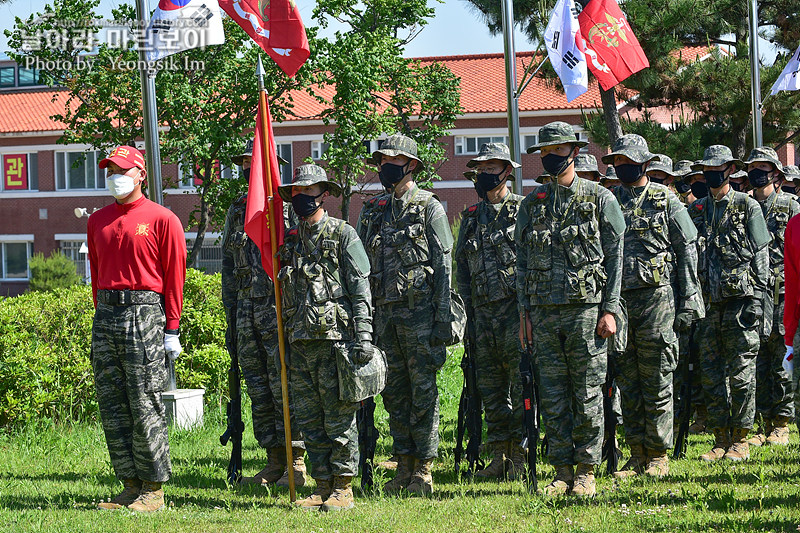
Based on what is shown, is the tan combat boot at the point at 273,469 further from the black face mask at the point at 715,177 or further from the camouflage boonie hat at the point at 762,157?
the camouflage boonie hat at the point at 762,157

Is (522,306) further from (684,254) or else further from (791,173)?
(791,173)

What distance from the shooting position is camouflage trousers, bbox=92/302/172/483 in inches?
278

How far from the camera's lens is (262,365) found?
27.0 ft

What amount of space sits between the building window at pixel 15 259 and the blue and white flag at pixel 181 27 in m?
35.5

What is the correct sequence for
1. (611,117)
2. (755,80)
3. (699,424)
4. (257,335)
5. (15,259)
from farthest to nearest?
(15,259)
(611,117)
(755,80)
(699,424)
(257,335)

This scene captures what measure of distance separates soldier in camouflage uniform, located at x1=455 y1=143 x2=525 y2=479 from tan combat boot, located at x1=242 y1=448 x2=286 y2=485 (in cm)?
175

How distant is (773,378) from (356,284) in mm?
5345

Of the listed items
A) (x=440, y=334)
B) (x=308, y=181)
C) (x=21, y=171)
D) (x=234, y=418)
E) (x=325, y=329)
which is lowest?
Answer: (x=234, y=418)

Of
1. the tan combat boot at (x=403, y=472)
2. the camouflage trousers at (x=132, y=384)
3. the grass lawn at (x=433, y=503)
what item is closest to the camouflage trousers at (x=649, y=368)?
the grass lawn at (x=433, y=503)

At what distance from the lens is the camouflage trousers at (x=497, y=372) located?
27.1ft

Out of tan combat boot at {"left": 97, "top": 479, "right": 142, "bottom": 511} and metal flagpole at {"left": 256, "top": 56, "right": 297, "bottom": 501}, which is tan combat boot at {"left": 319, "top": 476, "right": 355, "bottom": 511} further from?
tan combat boot at {"left": 97, "top": 479, "right": 142, "bottom": 511}

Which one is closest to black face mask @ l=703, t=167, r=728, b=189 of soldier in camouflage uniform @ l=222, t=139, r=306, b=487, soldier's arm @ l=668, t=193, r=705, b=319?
soldier's arm @ l=668, t=193, r=705, b=319

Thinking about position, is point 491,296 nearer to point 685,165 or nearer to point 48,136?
point 685,165

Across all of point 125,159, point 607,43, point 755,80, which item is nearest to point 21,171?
point 755,80
